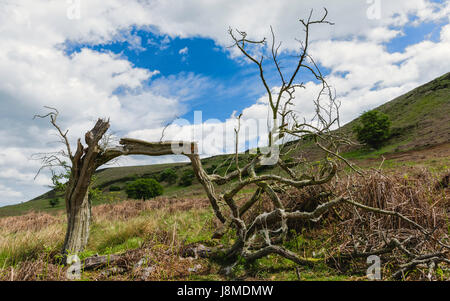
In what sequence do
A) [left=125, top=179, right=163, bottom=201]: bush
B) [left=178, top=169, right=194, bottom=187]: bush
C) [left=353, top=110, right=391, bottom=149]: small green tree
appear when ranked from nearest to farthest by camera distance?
[left=125, top=179, right=163, bottom=201]: bush → [left=353, top=110, right=391, bottom=149]: small green tree → [left=178, top=169, right=194, bottom=187]: bush

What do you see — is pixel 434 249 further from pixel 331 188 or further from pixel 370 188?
pixel 331 188

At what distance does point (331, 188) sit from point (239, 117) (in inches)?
124

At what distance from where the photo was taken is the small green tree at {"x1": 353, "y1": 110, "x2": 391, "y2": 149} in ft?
168

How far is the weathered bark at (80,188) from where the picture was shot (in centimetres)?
645

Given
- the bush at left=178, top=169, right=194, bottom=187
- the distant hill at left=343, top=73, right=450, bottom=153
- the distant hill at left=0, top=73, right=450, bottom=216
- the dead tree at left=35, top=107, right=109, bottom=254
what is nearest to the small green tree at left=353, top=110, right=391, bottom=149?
the distant hill at left=0, top=73, right=450, bottom=216

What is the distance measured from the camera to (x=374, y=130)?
5150cm

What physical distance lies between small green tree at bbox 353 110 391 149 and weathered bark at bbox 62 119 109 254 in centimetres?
5354

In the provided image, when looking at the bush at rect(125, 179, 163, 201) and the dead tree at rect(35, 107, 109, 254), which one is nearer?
the dead tree at rect(35, 107, 109, 254)

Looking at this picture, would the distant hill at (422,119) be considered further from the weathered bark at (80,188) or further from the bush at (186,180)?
the weathered bark at (80,188)

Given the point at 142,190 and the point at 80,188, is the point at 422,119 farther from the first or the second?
the point at 80,188

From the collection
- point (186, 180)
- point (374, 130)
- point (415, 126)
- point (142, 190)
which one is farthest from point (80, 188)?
point (415, 126)

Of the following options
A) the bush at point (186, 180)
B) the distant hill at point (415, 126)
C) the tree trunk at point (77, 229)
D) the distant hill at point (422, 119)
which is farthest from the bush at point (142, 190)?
the distant hill at point (422, 119)

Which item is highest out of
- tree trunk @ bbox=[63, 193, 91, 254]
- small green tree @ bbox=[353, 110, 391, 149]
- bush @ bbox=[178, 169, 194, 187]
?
small green tree @ bbox=[353, 110, 391, 149]

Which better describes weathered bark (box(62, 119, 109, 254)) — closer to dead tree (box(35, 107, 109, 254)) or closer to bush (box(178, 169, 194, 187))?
dead tree (box(35, 107, 109, 254))
